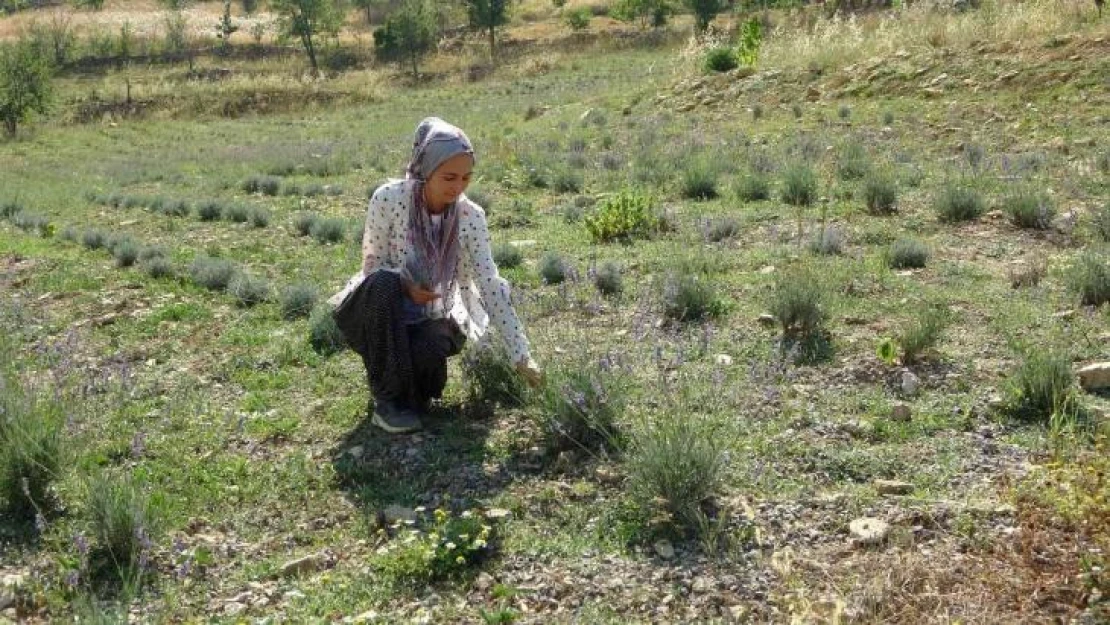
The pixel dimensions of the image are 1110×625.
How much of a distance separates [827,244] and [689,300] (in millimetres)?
1851

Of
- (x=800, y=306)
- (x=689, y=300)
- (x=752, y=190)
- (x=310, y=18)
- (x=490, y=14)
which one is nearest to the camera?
(x=800, y=306)

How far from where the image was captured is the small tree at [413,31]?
153ft

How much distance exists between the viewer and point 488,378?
4.63 meters

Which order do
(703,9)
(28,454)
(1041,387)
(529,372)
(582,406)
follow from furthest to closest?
(703,9), (529,372), (1041,387), (582,406), (28,454)

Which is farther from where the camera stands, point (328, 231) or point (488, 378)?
point (328, 231)

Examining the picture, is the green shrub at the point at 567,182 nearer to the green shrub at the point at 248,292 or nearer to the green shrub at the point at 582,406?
the green shrub at the point at 248,292

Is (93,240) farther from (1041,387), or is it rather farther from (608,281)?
(1041,387)

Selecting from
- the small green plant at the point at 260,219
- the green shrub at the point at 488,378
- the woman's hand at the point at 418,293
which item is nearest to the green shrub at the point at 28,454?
the woman's hand at the point at 418,293

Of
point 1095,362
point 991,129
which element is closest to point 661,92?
point 991,129

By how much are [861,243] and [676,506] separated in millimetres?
4738

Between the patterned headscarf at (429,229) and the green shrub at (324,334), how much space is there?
4.79 feet

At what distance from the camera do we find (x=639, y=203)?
8.55 m

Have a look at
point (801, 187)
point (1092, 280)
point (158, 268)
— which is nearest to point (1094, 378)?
point (1092, 280)

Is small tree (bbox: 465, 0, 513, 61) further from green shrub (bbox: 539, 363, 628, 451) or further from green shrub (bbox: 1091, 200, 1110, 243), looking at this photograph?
green shrub (bbox: 539, 363, 628, 451)
